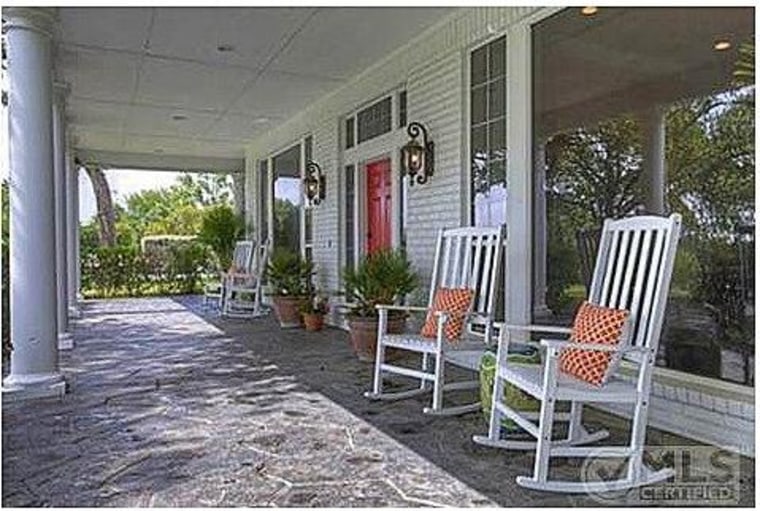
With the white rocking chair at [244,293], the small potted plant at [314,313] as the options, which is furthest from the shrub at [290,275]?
the white rocking chair at [244,293]

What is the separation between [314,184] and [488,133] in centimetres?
358

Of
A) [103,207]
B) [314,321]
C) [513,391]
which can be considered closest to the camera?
[513,391]

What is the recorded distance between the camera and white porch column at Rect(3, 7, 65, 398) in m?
4.10

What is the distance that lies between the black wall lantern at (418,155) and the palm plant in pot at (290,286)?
242cm

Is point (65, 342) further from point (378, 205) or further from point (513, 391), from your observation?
point (513, 391)

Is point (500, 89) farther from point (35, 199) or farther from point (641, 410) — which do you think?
point (35, 199)

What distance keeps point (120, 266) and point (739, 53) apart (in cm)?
1183

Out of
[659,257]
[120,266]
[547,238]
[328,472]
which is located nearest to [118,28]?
[547,238]

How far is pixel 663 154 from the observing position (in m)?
3.38

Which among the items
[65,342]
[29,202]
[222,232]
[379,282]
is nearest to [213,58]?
[29,202]

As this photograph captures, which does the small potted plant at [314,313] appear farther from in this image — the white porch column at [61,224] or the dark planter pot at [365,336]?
the white porch column at [61,224]

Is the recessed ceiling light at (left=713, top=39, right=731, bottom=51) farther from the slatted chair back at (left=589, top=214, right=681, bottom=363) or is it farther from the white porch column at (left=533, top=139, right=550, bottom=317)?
the white porch column at (left=533, top=139, right=550, bottom=317)

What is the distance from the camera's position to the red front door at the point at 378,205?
21.7 feet

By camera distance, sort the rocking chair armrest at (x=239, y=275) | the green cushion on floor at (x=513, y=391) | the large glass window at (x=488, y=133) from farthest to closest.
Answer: the rocking chair armrest at (x=239, y=275), the large glass window at (x=488, y=133), the green cushion on floor at (x=513, y=391)
